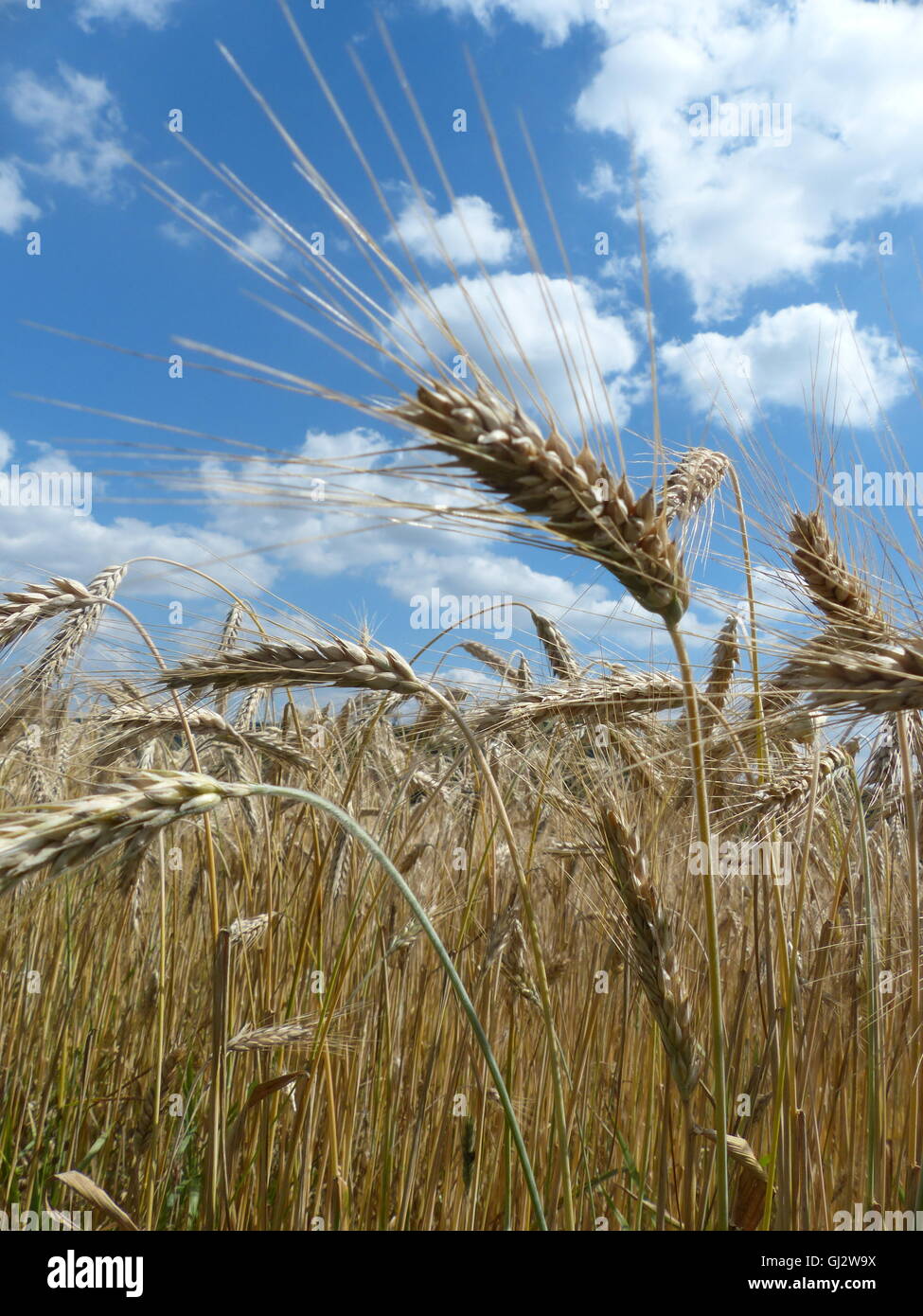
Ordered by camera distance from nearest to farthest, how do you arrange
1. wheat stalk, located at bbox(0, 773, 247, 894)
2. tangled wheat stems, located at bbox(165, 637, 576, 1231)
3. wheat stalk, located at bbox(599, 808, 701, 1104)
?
wheat stalk, located at bbox(0, 773, 247, 894)
wheat stalk, located at bbox(599, 808, 701, 1104)
tangled wheat stems, located at bbox(165, 637, 576, 1231)

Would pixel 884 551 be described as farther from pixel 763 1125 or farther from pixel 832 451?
pixel 763 1125

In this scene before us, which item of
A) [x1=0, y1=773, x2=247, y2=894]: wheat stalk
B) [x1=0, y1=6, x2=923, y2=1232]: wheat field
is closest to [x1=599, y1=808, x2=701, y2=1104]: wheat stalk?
[x1=0, y1=6, x2=923, y2=1232]: wheat field

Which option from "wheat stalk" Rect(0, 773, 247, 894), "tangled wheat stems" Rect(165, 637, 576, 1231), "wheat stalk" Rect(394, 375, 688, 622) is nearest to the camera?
"wheat stalk" Rect(0, 773, 247, 894)

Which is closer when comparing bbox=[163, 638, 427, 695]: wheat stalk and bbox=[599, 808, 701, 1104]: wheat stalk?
bbox=[599, 808, 701, 1104]: wheat stalk

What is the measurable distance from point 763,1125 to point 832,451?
5.95 ft

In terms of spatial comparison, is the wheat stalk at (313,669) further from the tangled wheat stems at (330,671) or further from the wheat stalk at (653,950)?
the wheat stalk at (653,950)

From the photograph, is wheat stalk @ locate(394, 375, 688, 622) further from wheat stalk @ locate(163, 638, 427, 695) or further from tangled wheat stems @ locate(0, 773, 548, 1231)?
wheat stalk @ locate(163, 638, 427, 695)

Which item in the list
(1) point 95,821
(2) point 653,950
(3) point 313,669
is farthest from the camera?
(3) point 313,669

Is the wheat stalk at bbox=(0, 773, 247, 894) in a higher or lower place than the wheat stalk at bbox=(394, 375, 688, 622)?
lower

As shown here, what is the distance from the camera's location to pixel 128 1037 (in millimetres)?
3059

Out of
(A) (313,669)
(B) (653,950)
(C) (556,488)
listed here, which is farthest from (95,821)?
(B) (653,950)

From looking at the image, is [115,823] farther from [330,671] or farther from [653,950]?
[653,950]

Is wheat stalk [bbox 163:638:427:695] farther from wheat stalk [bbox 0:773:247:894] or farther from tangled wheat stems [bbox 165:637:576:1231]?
wheat stalk [bbox 0:773:247:894]
